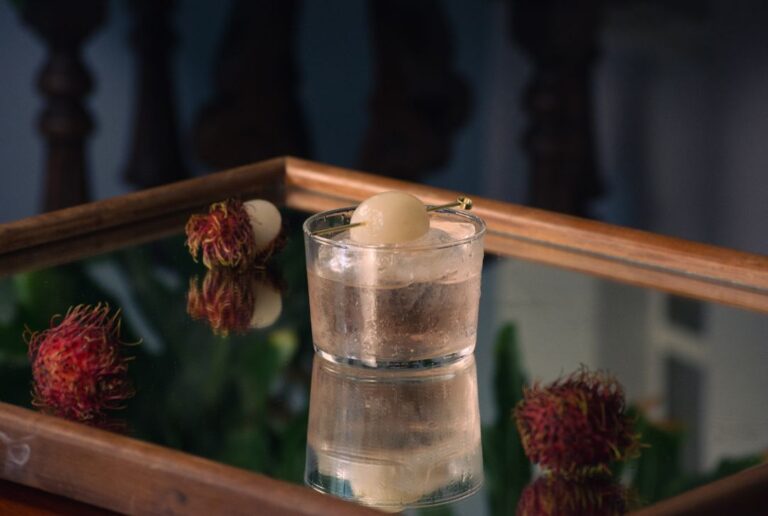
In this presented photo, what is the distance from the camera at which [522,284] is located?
2.89 ft

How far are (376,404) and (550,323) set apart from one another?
172mm

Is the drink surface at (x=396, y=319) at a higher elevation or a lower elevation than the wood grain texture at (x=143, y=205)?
higher

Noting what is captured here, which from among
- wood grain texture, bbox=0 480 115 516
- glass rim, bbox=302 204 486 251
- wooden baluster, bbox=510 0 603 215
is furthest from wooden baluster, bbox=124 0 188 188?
wood grain texture, bbox=0 480 115 516

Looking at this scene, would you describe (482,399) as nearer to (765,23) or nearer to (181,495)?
(181,495)

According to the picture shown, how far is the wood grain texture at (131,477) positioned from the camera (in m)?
0.56

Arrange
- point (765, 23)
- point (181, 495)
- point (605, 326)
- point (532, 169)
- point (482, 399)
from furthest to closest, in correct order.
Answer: point (532, 169)
point (765, 23)
point (605, 326)
point (482, 399)
point (181, 495)

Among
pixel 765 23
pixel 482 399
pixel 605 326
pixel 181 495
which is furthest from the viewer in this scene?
pixel 765 23

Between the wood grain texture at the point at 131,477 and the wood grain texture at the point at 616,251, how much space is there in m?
0.38

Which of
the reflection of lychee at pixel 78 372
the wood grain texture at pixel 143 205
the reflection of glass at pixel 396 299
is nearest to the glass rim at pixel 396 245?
the reflection of glass at pixel 396 299

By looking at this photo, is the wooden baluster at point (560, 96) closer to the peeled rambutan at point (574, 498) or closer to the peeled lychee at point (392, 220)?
the peeled lychee at point (392, 220)

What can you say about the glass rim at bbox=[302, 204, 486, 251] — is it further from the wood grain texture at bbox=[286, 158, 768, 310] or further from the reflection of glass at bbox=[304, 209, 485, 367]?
the wood grain texture at bbox=[286, 158, 768, 310]

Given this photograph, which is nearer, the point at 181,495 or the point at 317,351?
the point at 181,495

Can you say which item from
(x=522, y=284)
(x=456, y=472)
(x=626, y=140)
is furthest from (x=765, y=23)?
(x=456, y=472)

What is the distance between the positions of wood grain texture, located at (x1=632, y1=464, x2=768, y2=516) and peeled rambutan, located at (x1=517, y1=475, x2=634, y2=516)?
2 cm
